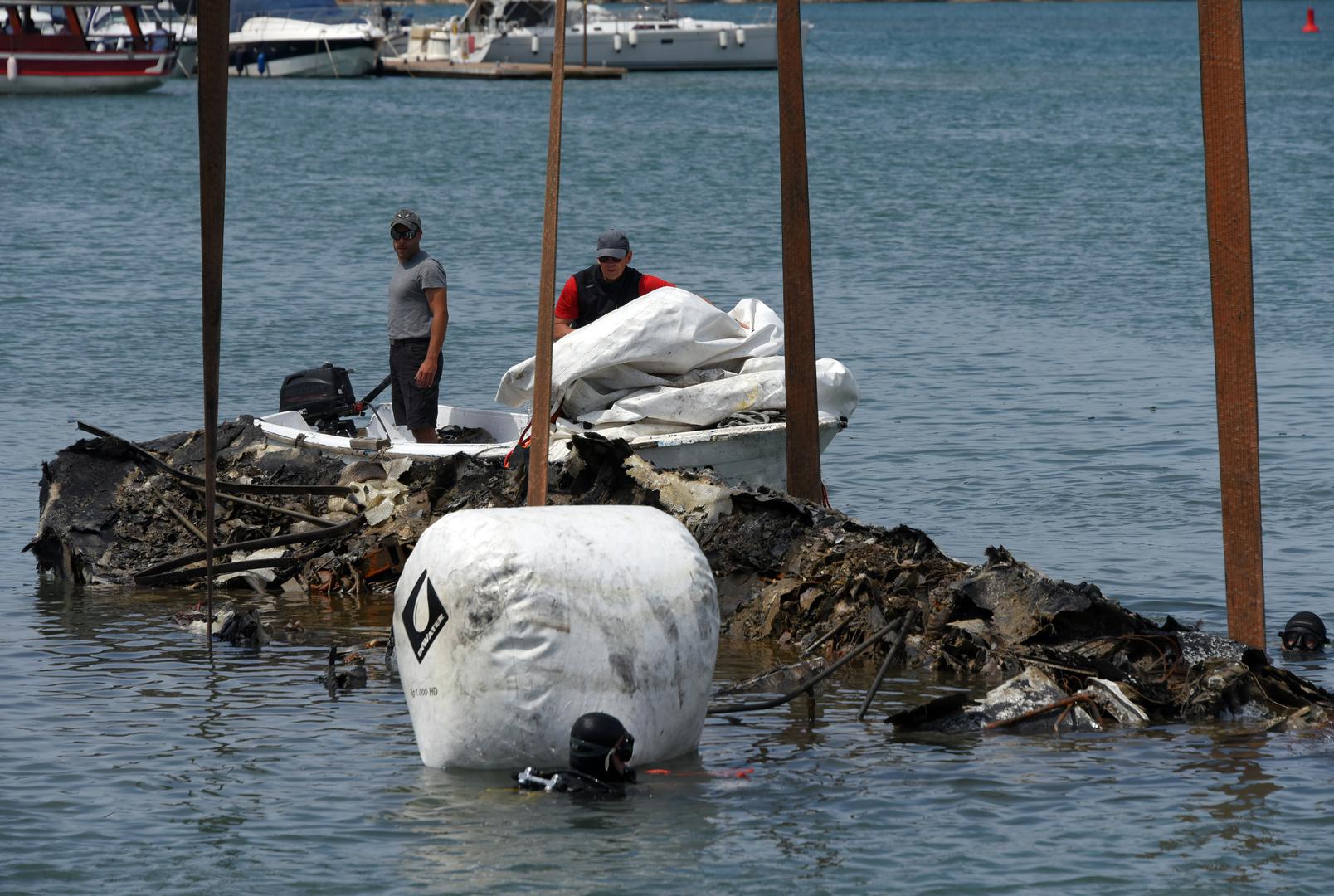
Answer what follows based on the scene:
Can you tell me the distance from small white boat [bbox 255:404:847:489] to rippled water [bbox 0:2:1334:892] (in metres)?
1.48

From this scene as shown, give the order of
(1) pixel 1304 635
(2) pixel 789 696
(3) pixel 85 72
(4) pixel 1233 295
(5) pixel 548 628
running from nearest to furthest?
1. (5) pixel 548 628
2. (2) pixel 789 696
3. (4) pixel 1233 295
4. (1) pixel 1304 635
5. (3) pixel 85 72

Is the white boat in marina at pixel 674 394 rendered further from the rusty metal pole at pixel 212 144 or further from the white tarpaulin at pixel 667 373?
the rusty metal pole at pixel 212 144

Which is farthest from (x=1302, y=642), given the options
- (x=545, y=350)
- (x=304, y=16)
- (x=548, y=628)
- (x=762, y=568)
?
(x=304, y=16)

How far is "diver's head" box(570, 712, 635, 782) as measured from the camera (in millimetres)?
8297

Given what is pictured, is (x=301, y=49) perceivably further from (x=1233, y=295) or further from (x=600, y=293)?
(x=1233, y=295)

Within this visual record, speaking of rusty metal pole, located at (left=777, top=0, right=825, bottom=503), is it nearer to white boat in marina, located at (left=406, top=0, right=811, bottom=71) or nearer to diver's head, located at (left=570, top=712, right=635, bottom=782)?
diver's head, located at (left=570, top=712, right=635, bottom=782)

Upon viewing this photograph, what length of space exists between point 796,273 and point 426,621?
5.09 m

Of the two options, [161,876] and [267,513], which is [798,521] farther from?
[161,876]

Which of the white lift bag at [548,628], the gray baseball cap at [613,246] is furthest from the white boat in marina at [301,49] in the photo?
the white lift bag at [548,628]

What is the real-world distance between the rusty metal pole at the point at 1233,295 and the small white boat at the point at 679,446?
13.4ft

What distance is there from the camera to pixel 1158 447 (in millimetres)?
19312

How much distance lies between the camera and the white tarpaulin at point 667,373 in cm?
1361

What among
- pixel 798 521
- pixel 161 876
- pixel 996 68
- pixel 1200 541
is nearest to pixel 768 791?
pixel 161 876

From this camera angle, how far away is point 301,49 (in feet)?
283
